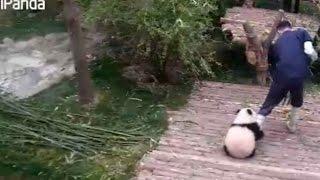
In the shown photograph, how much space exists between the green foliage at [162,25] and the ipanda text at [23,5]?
2834mm

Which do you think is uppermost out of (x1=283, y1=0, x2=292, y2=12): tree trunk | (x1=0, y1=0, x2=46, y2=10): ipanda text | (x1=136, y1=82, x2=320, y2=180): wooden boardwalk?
(x1=283, y1=0, x2=292, y2=12): tree trunk

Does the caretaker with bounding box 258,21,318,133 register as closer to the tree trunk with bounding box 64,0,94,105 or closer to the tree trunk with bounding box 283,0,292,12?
the tree trunk with bounding box 64,0,94,105

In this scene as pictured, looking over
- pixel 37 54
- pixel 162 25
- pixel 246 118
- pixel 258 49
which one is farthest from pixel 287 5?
pixel 246 118

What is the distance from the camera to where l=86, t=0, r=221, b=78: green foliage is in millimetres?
7461

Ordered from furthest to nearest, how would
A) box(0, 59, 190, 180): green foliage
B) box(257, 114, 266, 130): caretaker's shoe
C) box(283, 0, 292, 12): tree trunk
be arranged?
box(283, 0, 292, 12): tree trunk → box(257, 114, 266, 130): caretaker's shoe → box(0, 59, 190, 180): green foliage

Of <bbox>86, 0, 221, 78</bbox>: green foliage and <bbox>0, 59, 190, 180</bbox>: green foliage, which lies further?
<bbox>86, 0, 221, 78</bbox>: green foliage

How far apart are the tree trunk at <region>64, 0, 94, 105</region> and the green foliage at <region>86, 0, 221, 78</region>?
0.82m

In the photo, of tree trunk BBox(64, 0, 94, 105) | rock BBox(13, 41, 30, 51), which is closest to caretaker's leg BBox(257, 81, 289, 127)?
tree trunk BBox(64, 0, 94, 105)

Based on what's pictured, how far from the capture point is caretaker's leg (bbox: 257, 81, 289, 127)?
22.0 ft

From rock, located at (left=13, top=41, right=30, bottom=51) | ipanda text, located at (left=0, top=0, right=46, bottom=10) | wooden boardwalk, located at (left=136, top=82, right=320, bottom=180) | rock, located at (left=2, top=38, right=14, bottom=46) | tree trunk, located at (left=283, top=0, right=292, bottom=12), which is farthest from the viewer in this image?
tree trunk, located at (left=283, top=0, right=292, bottom=12)

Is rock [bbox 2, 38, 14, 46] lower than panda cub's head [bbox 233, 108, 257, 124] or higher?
higher

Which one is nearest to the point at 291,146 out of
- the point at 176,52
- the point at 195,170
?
the point at 195,170

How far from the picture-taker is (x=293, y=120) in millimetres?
7016

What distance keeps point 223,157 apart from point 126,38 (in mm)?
2858
